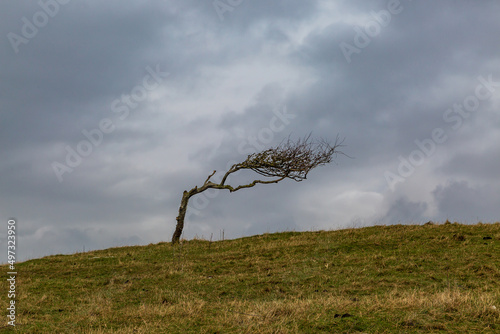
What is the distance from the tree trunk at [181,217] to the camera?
97.4ft

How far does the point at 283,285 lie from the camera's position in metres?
14.7

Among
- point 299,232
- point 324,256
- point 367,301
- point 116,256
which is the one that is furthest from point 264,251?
point 367,301

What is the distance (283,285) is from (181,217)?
53.6ft

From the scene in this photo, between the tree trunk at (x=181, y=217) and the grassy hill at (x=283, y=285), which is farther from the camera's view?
the tree trunk at (x=181, y=217)

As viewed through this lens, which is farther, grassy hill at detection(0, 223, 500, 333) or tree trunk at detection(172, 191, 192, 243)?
tree trunk at detection(172, 191, 192, 243)

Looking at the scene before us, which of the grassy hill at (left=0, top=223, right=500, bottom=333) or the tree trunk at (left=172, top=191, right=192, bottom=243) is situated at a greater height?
the tree trunk at (left=172, top=191, right=192, bottom=243)

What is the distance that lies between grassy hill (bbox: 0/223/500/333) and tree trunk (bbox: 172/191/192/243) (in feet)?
6.78

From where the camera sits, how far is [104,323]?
10227 millimetres

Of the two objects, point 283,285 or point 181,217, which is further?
point 181,217

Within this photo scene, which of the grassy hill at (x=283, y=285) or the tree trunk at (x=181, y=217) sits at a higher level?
the tree trunk at (x=181, y=217)

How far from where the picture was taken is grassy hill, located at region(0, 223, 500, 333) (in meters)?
8.93

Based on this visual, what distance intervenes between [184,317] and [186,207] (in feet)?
67.7

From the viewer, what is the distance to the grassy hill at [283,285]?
352 inches

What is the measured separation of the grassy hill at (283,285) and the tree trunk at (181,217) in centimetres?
207
